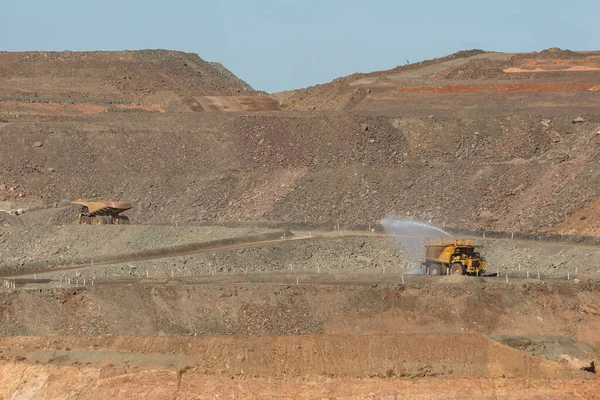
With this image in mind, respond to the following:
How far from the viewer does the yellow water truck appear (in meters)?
48.9

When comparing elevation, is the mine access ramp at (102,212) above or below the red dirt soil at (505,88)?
below

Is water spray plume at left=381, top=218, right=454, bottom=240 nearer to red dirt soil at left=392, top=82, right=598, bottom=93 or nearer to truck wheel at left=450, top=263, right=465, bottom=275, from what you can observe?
truck wheel at left=450, top=263, right=465, bottom=275

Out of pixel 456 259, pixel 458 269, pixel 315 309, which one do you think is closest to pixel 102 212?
pixel 456 259

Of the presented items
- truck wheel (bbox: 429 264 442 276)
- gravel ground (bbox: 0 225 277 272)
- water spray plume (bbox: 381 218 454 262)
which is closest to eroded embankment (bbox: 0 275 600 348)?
truck wheel (bbox: 429 264 442 276)

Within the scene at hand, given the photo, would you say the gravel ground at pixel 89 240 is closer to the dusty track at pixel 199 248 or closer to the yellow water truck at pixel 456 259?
the dusty track at pixel 199 248

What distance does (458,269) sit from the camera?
4884cm

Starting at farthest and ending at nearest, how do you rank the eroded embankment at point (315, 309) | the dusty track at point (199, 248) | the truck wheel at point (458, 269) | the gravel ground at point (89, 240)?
the gravel ground at point (89, 240)
the dusty track at point (199, 248)
the truck wheel at point (458, 269)
the eroded embankment at point (315, 309)

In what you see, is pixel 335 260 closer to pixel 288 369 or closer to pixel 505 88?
pixel 288 369

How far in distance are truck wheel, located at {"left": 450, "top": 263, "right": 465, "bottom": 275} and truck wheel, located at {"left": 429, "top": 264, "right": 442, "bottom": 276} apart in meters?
0.79

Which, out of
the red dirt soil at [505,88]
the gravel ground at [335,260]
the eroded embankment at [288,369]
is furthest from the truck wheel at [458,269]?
the red dirt soil at [505,88]

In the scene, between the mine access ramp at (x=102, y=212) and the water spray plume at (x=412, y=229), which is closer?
the water spray plume at (x=412, y=229)

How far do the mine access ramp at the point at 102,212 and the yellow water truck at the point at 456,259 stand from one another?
25442 millimetres

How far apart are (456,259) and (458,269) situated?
415 mm

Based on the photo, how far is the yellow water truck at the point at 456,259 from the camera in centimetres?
A: 4888
